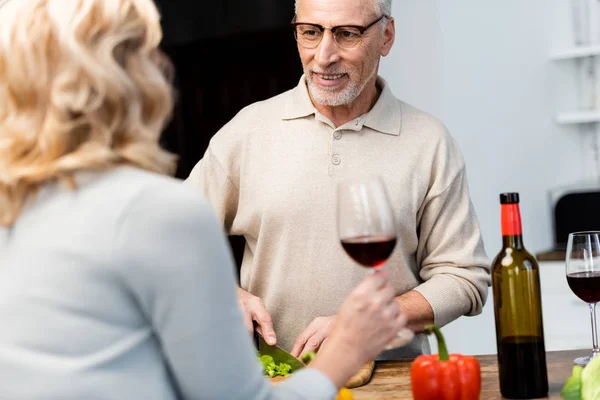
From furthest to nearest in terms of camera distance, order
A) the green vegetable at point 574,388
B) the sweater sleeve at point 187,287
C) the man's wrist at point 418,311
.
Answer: the man's wrist at point 418,311 < the green vegetable at point 574,388 < the sweater sleeve at point 187,287

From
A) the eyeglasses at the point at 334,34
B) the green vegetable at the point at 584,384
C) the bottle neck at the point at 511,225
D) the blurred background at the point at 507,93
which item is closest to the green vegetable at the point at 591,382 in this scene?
the green vegetable at the point at 584,384

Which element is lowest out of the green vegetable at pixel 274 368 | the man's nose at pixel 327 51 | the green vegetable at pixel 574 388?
the green vegetable at pixel 274 368

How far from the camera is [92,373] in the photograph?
110 centimetres

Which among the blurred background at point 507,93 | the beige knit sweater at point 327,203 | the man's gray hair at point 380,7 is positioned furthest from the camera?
the blurred background at point 507,93

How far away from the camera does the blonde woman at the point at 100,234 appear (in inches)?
43.1

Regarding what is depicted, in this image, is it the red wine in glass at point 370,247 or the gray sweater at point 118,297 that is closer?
the gray sweater at point 118,297

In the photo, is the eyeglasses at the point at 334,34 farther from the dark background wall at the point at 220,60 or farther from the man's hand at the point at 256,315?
the dark background wall at the point at 220,60

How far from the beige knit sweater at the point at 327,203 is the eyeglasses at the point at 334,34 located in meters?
0.17

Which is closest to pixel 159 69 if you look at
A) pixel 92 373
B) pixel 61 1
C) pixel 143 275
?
pixel 61 1

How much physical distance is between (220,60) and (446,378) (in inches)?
144

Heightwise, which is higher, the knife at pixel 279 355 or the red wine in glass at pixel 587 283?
Result: the red wine in glass at pixel 587 283

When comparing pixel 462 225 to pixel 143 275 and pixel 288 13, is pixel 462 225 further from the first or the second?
pixel 288 13

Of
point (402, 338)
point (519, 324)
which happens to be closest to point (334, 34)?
point (519, 324)

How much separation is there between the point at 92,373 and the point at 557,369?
1.10m
